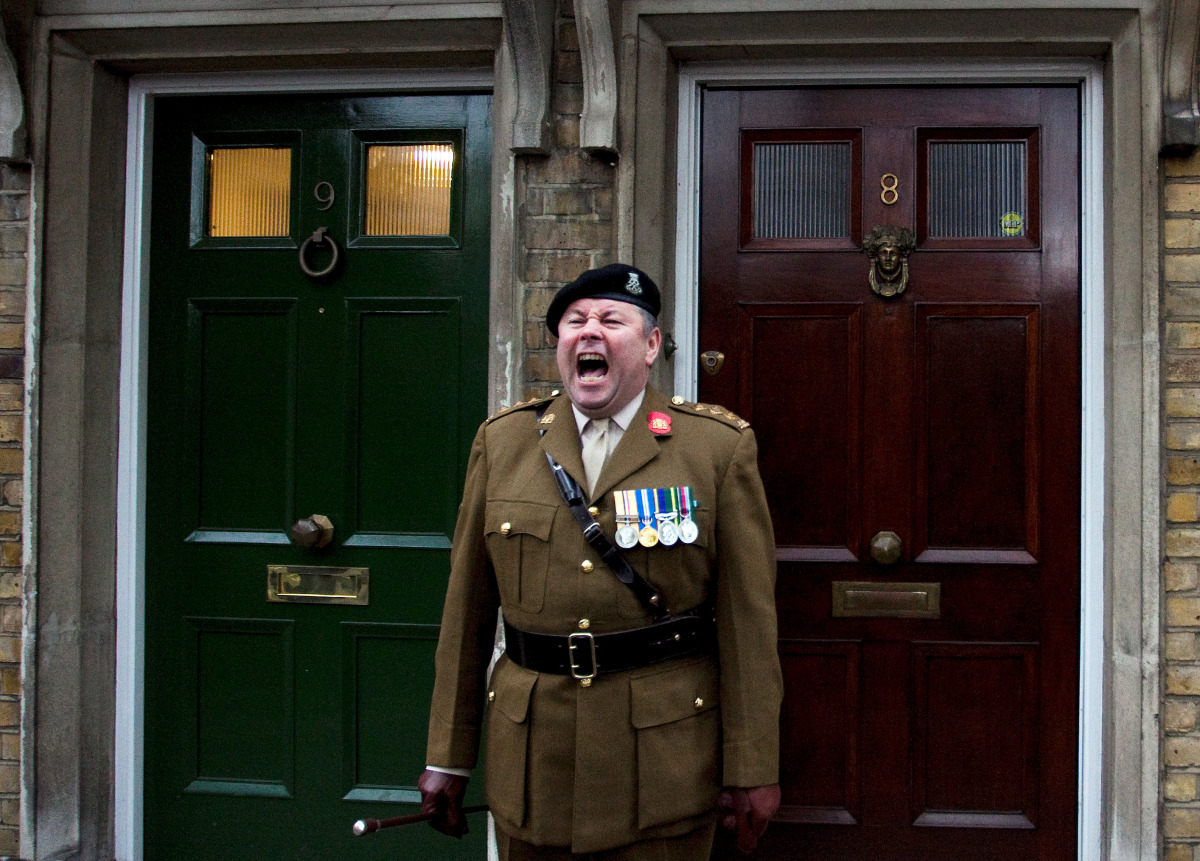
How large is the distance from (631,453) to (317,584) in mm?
1546

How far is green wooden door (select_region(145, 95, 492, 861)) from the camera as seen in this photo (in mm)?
3178

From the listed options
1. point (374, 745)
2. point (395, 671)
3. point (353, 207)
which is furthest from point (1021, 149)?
point (374, 745)

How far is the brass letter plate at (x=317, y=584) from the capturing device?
320cm

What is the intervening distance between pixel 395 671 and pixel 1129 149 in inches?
106

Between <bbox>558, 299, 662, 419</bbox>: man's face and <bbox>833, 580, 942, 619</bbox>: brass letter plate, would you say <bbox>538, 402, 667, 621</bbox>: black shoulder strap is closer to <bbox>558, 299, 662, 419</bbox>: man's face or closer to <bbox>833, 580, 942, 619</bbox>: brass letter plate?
<bbox>558, 299, 662, 419</bbox>: man's face

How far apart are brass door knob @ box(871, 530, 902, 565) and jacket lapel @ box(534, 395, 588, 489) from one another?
4.03ft

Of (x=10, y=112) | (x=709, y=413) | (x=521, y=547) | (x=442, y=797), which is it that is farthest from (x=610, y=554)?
(x=10, y=112)

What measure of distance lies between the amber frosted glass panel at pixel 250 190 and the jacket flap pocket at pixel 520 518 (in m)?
1.59

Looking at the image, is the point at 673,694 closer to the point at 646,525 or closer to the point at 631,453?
the point at 646,525

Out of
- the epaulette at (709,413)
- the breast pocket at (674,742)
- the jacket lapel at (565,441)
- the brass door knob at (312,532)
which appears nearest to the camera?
the breast pocket at (674,742)

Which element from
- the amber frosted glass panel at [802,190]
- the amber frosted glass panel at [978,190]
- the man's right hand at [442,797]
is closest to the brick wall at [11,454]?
the man's right hand at [442,797]

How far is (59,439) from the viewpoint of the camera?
10.2 feet

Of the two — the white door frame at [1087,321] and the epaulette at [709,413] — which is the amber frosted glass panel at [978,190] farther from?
the epaulette at [709,413]

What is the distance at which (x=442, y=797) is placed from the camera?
2.18 meters
